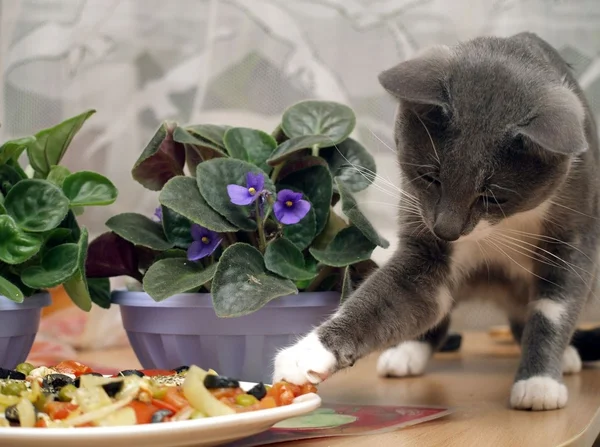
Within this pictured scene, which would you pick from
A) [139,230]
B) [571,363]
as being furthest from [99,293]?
[571,363]

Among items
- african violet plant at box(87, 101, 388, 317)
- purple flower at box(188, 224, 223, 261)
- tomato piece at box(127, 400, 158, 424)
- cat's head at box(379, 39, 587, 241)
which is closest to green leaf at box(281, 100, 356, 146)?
african violet plant at box(87, 101, 388, 317)

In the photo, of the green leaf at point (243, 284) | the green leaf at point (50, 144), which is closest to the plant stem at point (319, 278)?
the green leaf at point (243, 284)

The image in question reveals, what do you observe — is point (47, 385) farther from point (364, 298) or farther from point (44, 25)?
point (44, 25)

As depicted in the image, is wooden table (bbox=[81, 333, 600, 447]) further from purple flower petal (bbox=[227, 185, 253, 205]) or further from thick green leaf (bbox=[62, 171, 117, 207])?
thick green leaf (bbox=[62, 171, 117, 207])

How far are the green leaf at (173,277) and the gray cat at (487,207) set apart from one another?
6.3 inches

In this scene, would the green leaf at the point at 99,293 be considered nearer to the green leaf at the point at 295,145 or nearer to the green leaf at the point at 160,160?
the green leaf at the point at 160,160

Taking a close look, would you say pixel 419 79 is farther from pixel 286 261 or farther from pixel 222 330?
pixel 222 330

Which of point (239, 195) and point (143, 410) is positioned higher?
point (239, 195)

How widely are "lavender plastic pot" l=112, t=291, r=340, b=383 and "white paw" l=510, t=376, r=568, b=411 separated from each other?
29 cm

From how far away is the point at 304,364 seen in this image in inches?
35.7

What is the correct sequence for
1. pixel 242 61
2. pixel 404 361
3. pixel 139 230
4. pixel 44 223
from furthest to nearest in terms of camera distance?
pixel 242 61
pixel 404 361
pixel 139 230
pixel 44 223

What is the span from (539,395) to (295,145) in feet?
1.61

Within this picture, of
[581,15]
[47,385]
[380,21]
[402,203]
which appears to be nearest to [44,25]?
[380,21]

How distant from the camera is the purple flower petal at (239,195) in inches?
39.6
